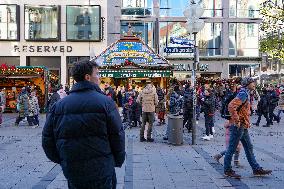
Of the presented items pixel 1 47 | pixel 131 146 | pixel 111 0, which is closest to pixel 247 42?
pixel 111 0

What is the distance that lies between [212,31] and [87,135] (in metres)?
35.2

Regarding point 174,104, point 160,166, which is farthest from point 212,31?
point 160,166

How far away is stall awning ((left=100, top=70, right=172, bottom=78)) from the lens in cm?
2459

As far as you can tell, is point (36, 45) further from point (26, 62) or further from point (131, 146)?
point (131, 146)

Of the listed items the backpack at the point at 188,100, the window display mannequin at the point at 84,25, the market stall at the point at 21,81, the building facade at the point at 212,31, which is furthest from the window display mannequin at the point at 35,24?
the backpack at the point at 188,100

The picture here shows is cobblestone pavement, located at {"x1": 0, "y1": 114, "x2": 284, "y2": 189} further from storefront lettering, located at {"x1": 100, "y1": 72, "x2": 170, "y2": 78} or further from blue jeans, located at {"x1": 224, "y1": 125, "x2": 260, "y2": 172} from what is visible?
storefront lettering, located at {"x1": 100, "y1": 72, "x2": 170, "y2": 78}

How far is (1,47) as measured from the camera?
33.2m

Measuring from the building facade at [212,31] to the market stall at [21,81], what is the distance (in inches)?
501

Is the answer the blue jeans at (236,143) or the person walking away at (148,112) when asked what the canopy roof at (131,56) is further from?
the blue jeans at (236,143)

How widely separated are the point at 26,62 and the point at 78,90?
102 ft

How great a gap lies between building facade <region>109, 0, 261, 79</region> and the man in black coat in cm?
3320

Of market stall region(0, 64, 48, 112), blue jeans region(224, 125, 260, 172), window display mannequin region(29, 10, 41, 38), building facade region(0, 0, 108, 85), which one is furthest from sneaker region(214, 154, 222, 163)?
window display mannequin region(29, 10, 41, 38)

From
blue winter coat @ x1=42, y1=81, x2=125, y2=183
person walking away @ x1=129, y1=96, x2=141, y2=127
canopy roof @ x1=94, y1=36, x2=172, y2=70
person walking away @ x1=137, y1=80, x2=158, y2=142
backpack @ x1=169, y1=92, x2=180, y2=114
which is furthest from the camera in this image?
canopy roof @ x1=94, y1=36, x2=172, y2=70

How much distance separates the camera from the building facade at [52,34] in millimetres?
33156
